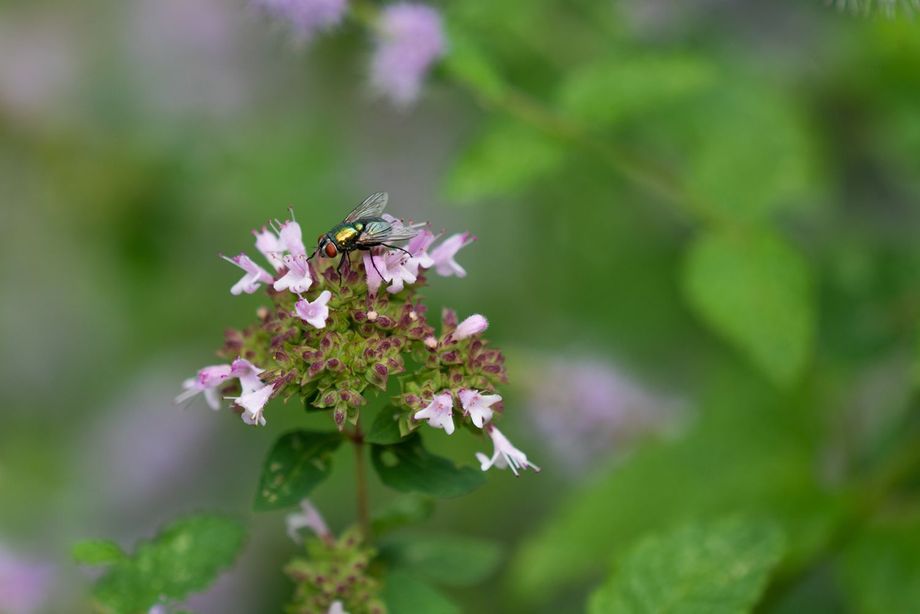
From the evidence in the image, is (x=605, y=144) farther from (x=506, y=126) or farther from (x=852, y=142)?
(x=852, y=142)

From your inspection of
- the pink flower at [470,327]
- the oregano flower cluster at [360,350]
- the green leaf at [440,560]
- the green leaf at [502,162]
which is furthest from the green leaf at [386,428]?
the green leaf at [502,162]

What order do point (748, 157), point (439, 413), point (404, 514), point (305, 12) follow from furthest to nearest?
point (748, 157), point (305, 12), point (404, 514), point (439, 413)

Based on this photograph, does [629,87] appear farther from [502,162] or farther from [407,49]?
[407,49]

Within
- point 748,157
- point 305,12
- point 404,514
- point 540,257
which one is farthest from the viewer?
point 540,257

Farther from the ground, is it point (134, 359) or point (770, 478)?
point (134, 359)

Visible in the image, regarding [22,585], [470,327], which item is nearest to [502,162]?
[470,327]

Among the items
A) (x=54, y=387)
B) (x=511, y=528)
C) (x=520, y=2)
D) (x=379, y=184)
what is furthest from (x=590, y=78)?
(x=54, y=387)
